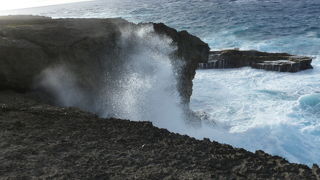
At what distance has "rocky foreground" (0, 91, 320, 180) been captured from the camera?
430 cm

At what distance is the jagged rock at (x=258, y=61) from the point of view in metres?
20.1

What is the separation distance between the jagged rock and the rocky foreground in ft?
52.9

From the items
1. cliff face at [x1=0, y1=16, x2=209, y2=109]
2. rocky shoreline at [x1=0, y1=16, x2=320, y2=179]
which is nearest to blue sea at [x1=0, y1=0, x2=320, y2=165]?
cliff face at [x1=0, y1=16, x2=209, y2=109]

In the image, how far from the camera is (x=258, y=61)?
2186cm

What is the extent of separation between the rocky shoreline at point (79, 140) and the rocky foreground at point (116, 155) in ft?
0.04

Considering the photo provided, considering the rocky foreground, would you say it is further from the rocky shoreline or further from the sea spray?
the sea spray

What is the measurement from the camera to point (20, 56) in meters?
8.20

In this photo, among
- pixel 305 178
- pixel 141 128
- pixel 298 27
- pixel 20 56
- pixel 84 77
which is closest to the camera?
pixel 305 178

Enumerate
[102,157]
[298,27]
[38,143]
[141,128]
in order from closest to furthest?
[102,157] < [38,143] < [141,128] < [298,27]

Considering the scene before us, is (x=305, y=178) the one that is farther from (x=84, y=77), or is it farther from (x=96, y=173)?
(x=84, y=77)

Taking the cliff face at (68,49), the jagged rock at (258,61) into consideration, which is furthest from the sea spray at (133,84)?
the jagged rock at (258,61)

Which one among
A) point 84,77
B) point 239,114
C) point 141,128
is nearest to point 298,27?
point 239,114

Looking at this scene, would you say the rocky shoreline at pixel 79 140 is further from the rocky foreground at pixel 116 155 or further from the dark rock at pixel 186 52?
the dark rock at pixel 186 52

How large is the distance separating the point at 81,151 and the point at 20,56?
13.7 feet
